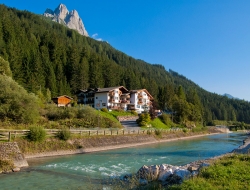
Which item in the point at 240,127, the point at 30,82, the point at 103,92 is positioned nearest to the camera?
the point at 30,82

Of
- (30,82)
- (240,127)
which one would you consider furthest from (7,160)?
(240,127)

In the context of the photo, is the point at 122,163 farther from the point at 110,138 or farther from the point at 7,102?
the point at 7,102

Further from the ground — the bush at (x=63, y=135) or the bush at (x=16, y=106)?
the bush at (x=16, y=106)

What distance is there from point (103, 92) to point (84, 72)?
48.0 ft

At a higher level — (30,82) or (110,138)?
(30,82)

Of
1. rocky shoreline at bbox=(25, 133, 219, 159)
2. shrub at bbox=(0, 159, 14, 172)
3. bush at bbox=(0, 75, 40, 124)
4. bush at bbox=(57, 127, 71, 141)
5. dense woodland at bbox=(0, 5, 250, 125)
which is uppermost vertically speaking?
dense woodland at bbox=(0, 5, 250, 125)

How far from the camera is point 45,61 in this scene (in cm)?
7700

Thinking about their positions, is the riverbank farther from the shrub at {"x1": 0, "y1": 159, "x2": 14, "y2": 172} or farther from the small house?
the small house

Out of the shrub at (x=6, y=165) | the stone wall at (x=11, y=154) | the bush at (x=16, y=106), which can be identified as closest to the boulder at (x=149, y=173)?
the shrub at (x=6, y=165)

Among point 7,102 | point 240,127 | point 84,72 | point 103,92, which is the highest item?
point 84,72

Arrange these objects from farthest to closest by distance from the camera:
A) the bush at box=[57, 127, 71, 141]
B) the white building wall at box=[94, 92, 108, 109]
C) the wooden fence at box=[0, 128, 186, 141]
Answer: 1. the white building wall at box=[94, 92, 108, 109]
2. the bush at box=[57, 127, 71, 141]
3. the wooden fence at box=[0, 128, 186, 141]

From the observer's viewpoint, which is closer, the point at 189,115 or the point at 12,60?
the point at 12,60

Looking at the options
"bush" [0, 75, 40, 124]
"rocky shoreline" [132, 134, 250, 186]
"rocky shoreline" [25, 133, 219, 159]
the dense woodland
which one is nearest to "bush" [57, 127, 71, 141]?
"rocky shoreline" [25, 133, 219, 159]

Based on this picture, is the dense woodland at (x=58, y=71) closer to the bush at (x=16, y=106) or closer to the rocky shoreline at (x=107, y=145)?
the bush at (x=16, y=106)
